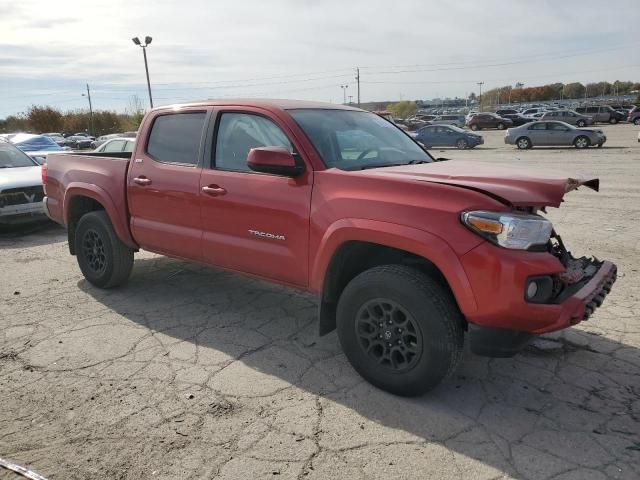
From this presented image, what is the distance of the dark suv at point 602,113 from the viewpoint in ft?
142

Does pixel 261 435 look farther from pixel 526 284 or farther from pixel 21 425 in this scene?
pixel 526 284

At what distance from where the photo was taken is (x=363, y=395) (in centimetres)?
339

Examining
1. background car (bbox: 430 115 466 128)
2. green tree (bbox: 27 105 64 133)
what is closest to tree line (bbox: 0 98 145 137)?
green tree (bbox: 27 105 64 133)

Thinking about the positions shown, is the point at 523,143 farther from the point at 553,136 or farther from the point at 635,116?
the point at 635,116

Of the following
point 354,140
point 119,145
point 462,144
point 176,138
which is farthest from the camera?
point 462,144

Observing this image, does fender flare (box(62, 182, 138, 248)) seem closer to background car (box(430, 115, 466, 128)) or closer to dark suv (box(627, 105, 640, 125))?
dark suv (box(627, 105, 640, 125))

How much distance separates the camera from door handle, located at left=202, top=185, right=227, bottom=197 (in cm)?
415

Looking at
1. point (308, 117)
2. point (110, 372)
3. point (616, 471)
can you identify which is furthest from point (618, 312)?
point (110, 372)

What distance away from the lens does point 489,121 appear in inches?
1778

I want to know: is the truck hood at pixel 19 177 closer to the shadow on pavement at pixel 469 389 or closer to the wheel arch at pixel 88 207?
the wheel arch at pixel 88 207

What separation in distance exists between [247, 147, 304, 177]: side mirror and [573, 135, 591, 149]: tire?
23.7 metres

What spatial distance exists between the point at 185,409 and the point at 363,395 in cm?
111

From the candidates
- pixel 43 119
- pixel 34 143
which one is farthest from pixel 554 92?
pixel 34 143

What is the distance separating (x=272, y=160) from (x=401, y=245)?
1.04 metres
